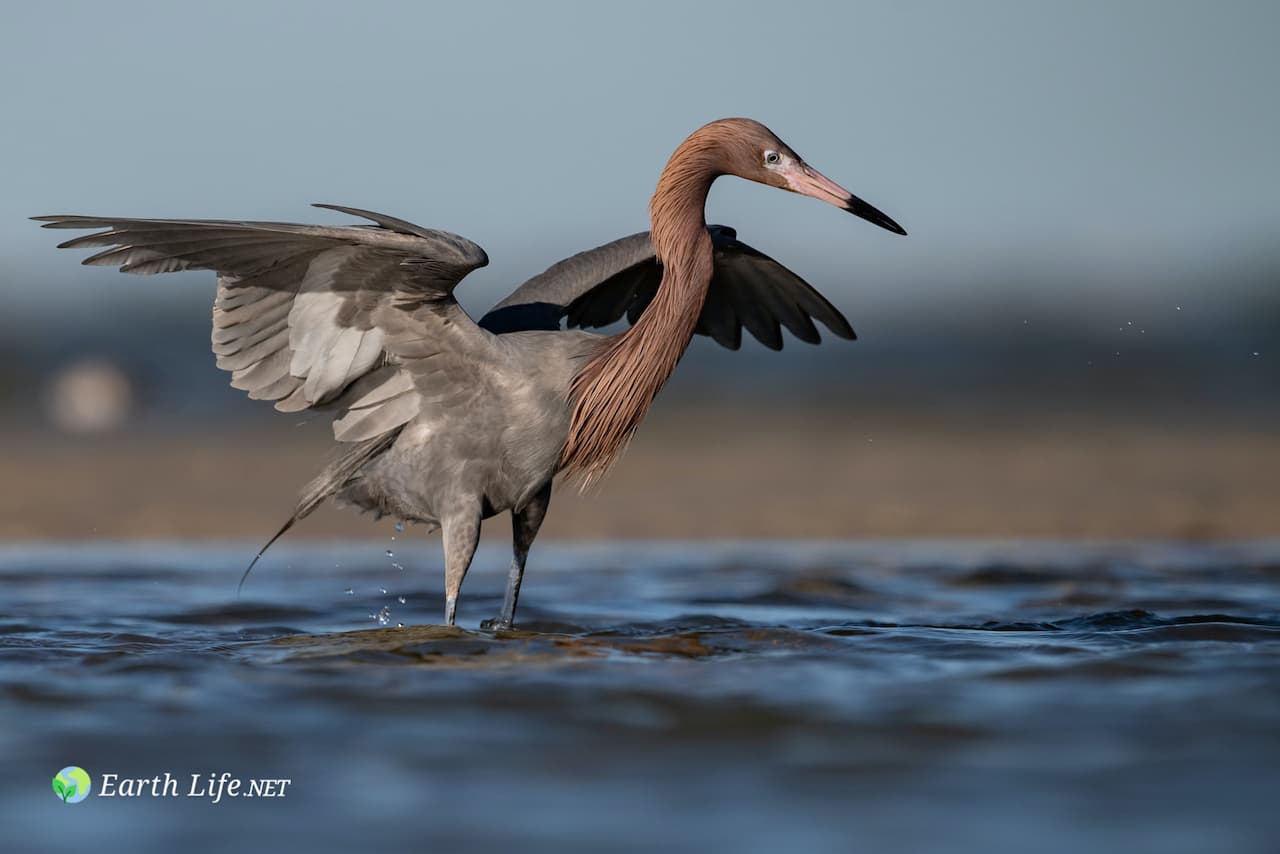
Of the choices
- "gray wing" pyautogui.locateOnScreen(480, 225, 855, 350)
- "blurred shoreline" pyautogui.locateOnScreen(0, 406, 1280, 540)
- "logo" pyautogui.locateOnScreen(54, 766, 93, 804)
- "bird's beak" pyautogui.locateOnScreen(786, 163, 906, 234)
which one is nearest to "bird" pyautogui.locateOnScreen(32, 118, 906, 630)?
"bird's beak" pyautogui.locateOnScreen(786, 163, 906, 234)

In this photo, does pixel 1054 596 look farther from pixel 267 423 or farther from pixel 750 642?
pixel 267 423

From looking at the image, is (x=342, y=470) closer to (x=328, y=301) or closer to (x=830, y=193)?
(x=328, y=301)

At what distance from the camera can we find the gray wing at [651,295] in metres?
7.34

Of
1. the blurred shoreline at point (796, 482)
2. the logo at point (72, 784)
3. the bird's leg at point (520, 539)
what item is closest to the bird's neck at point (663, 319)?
the bird's leg at point (520, 539)

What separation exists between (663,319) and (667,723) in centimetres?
219

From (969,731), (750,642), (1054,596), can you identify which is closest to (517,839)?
(969,731)

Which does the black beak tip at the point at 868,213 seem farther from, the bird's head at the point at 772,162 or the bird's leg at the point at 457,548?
Answer: the bird's leg at the point at 457,548

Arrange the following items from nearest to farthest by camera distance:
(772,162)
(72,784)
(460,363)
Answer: (72,784) → (460,363) → (772,162)

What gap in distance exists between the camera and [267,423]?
1872 cm

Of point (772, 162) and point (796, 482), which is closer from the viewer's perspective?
point (772, 162)

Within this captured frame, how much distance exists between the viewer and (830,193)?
6.53 meters

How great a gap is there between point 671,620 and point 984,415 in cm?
1248

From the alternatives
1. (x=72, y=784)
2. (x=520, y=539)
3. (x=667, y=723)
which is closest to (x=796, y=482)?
(x=520, y=539)

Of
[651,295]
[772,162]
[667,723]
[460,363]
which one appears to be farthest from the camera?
[651,295]
